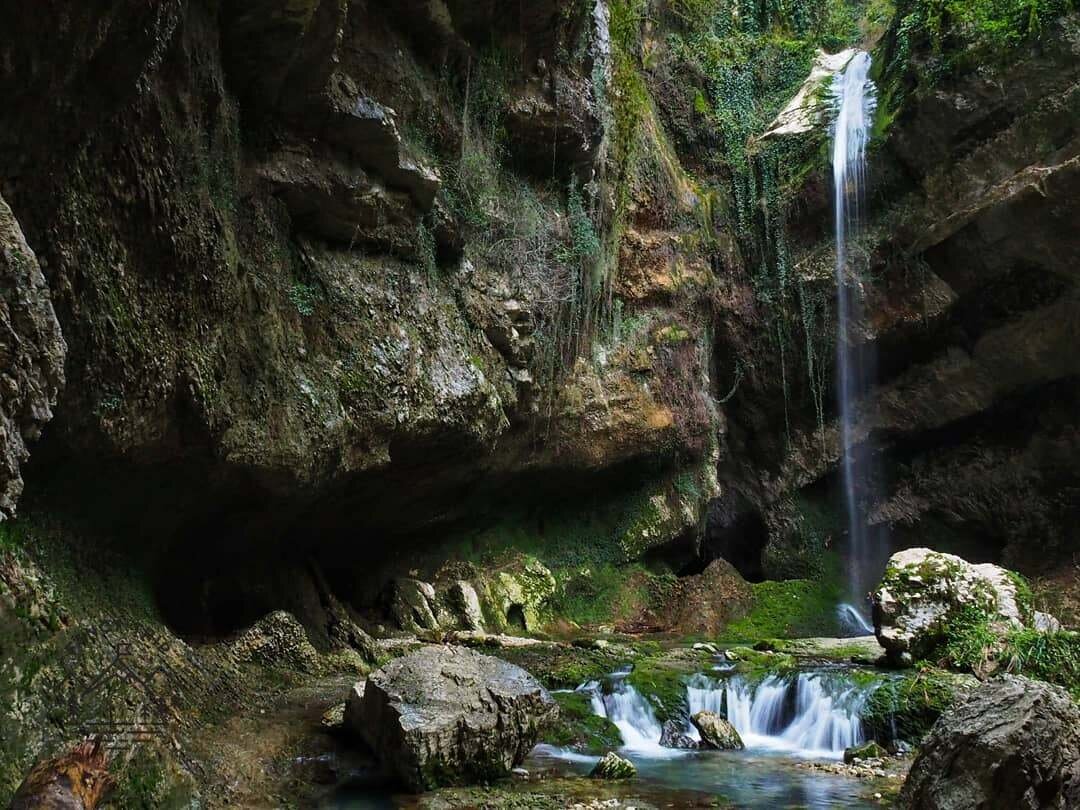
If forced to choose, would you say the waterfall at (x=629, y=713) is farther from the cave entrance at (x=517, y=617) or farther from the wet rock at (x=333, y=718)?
the cave entrance at (x=517, y=617)

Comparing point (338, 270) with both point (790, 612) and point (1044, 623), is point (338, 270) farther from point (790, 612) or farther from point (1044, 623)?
point (790, 612)

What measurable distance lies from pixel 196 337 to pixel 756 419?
13.7 metres

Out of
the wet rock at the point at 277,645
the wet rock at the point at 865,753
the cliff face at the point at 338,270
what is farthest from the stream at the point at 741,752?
the cliff face at the point at 338,270

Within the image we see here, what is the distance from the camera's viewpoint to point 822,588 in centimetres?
1577

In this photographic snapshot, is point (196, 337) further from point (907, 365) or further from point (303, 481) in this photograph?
point (907, 365)

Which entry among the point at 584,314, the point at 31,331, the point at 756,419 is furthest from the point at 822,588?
the point at 31,331

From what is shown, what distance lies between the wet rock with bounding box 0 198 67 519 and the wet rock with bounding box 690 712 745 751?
20.2ft

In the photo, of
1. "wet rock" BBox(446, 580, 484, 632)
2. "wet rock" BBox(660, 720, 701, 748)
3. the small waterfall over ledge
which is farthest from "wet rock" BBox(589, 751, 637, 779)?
"wet rock" BBox(446, 580, 484, 632)

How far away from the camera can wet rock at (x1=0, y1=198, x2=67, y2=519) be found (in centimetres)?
264

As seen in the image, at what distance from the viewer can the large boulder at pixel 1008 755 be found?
3.87 meters

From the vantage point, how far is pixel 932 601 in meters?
8.61

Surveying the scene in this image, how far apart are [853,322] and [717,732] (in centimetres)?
1085

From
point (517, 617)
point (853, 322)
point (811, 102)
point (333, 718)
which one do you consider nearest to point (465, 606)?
point (517, 617)

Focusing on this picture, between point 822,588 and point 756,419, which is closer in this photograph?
point 822,588
